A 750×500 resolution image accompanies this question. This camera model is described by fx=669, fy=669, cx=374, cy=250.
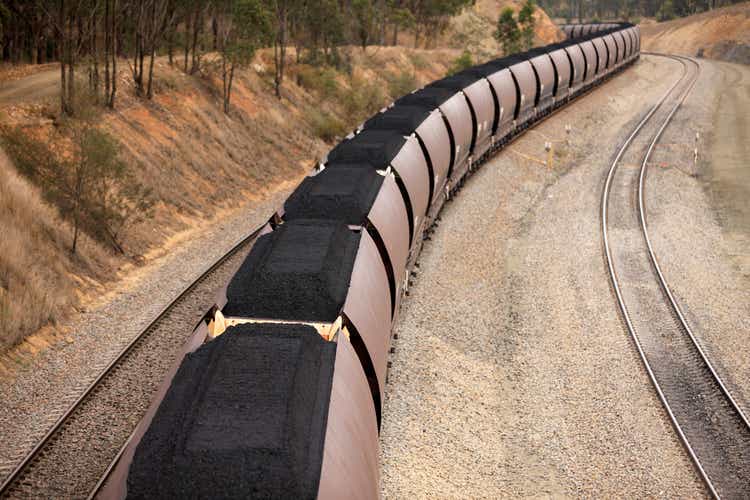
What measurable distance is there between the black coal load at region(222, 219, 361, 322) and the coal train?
0.02m

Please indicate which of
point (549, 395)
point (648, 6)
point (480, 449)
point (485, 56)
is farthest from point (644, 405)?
point (648, 6)

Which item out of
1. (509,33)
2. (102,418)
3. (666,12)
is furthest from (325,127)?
(666,12)

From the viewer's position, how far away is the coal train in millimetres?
A: 5457

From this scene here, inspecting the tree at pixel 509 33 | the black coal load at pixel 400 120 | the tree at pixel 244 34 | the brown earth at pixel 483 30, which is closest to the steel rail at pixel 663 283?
the black coal load at pixel 400 120

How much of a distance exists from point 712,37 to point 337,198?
8572 cm

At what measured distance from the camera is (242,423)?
5.75 m

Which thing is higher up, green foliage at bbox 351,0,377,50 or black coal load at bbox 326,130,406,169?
green foliage at bbox 351,0,377,50

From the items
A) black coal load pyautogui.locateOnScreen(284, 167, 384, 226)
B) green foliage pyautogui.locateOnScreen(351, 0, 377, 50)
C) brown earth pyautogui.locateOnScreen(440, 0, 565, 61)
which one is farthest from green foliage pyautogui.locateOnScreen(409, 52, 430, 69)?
black coal load pyautogui.locateOnScreen(284, 167, 384, 226)

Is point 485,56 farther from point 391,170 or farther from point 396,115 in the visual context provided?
point 391,170

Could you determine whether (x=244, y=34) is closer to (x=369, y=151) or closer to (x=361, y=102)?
(x=361, y=102)

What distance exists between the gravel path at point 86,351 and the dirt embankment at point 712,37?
229ft

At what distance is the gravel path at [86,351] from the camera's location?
1118 cm

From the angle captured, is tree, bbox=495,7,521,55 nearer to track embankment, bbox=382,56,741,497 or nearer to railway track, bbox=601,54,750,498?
railway track, bbox=601,54,750,498

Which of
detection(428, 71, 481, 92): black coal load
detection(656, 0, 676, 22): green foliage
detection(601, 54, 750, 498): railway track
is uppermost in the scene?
detection(656, 0, 676, 22): green foliage
